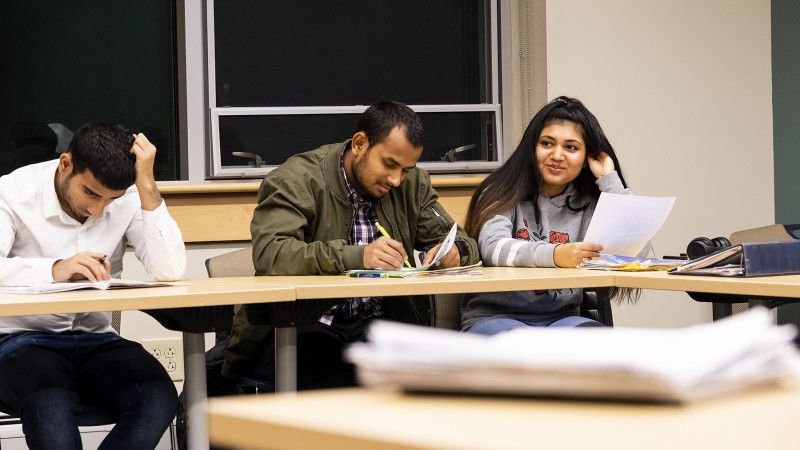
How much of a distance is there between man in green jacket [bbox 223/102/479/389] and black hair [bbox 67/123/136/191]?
0.40 metres

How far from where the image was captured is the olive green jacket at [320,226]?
2367 millimetres

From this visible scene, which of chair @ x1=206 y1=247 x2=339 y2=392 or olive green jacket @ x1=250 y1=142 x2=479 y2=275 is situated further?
olive green jacket @ x1=250 y1=142 x2=479 y2=275

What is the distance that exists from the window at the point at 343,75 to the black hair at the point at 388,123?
48.3 inches

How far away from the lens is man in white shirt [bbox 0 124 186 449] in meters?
1.99

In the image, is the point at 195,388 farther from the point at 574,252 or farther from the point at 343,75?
the point at 343,75

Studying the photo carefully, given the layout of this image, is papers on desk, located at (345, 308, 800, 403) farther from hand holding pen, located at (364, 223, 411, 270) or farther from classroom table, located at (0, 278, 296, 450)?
hand holding pen, located at (364, 223, 411, 270)

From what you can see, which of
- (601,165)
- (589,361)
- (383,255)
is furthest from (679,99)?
(589,361)

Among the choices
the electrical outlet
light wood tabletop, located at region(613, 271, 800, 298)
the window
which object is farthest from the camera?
the window

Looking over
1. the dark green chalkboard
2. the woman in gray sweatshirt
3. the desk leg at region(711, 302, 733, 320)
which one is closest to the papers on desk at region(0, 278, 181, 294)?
the woman in gray sweatshirt

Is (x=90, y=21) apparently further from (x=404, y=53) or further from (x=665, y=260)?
(x=665, y=260)

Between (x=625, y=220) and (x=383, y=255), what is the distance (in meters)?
0.65

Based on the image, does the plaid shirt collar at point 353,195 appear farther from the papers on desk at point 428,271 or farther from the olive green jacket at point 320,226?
the papers on desk at point 428,271

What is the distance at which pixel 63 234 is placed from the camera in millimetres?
2277

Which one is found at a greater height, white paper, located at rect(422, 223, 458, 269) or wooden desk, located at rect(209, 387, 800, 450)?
white paper, located at rect(422, 223, 458, 269)
